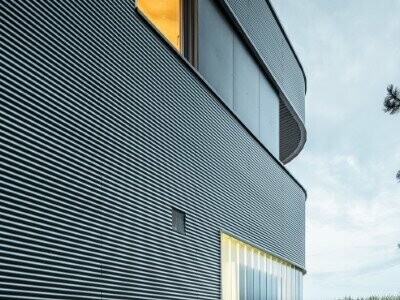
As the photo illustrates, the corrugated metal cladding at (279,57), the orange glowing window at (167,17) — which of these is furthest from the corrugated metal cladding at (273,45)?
the orange glowing window at (167,17)

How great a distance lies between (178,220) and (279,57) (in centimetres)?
794

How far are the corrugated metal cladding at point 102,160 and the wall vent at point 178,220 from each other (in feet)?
0.27

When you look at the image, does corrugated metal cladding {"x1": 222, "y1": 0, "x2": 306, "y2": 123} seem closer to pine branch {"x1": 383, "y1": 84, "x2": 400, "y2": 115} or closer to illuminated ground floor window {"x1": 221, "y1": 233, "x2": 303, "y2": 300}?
pine branch {"x1": 383, "y1": 84, "x2": 400, "y2": 115}

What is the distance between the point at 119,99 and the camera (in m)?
6.82

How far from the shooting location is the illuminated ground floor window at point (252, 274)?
10242mm

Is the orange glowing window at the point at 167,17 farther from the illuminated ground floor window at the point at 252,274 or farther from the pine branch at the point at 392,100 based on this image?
the pine branch at the point at 392,100

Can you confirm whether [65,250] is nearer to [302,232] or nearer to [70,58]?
[70,58]

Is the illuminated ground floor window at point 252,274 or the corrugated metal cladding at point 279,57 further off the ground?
Answer: the corrugated metal cladding at point 279,57

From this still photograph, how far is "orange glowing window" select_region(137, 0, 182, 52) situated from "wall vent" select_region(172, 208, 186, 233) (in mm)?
2629

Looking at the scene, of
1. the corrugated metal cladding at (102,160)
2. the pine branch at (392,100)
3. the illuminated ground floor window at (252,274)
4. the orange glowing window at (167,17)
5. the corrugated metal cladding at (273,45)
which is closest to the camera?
the corrugated metal cladding at (102,160)

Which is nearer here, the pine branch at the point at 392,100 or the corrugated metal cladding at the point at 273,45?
the pine branch at the point at 392,100

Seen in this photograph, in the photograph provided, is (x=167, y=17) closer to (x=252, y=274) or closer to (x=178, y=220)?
(x=178, y=220)

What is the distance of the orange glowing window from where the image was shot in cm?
871

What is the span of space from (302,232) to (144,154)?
10189 mm
